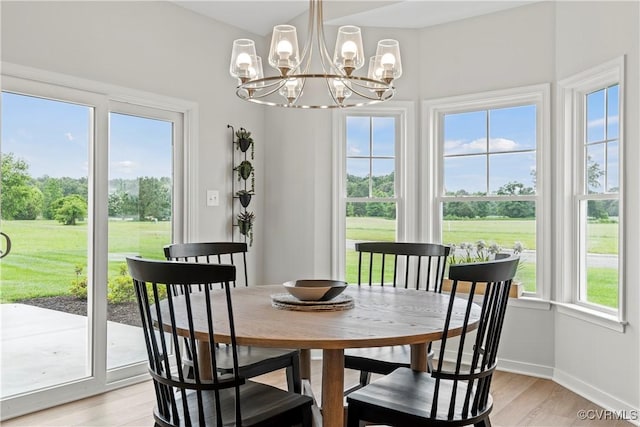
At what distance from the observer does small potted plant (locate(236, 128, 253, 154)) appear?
412 cm

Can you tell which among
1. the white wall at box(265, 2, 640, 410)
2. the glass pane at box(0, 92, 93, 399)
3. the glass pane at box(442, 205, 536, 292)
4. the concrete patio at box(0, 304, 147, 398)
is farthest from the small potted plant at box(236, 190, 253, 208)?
the glass pane at box(442, 205, 536, 292)

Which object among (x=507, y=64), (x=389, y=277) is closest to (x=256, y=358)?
(x=389, y=277)

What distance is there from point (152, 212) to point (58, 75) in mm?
1093

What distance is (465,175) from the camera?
13.1 ft

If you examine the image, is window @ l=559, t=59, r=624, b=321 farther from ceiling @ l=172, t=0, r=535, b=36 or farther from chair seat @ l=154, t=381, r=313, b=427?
chair seat @ l=154, t=381, r=313, b=427

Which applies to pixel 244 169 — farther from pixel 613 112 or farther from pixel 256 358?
pixel 613 112

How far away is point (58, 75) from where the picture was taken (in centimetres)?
301

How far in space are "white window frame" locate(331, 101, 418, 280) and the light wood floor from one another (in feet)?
3.71

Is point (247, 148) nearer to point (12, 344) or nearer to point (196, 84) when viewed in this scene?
point (196, 84)

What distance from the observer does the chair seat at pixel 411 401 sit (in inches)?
66.6

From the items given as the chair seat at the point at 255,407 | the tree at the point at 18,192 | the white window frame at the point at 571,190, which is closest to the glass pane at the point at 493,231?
the white window frame at the point at 571,190

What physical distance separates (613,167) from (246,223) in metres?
2.63

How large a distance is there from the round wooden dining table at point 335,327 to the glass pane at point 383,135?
2.02 meters

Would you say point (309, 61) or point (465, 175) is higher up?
point (309, 61)
